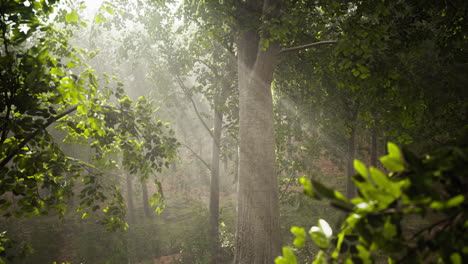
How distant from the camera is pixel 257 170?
4285 millimetres

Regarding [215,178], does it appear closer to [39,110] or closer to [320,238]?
[39,110]

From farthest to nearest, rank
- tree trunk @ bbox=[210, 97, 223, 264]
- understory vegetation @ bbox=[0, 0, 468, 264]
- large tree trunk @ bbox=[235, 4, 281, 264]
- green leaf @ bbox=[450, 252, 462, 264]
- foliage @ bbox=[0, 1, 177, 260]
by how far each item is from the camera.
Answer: tree trunk @ bbox=[210, 97, 223, 264]
large tree trunk @ bbox=[235, 4, 281, 264]
foliage @ bbox=[0, 1, 177, 260]
understory vegetation @ bbox=[0, 0, 468, 264]
green leaf @ bbox=[450, 252, 462, 264]

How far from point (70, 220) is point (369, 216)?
1795 cm

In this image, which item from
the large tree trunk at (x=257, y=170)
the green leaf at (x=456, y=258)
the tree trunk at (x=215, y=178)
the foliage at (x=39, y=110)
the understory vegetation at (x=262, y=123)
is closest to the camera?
the green leaf at (x=456, y=258)

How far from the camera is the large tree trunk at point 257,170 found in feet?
13.8

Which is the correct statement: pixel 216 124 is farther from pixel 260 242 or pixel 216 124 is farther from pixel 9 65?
pixel 9 65

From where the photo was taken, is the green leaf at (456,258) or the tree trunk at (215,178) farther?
the tree trunk at (215,178)

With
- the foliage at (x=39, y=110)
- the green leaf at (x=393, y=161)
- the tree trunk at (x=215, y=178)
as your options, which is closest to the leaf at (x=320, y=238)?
the green leaf at (x=393, y=161)

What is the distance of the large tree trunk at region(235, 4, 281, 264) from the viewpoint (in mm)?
4203

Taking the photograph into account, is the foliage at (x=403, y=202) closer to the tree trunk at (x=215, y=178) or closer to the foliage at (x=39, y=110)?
the foliage at (x=39, y=110)

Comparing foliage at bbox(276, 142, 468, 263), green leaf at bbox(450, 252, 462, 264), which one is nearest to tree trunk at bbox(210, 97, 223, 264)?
foliage at bbox(276, 142, 468, 263)

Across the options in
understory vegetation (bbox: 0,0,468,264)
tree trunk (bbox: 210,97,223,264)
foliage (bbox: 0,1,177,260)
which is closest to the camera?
understory vegetation (bbox: 0,0,468,264)

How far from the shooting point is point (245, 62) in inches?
183

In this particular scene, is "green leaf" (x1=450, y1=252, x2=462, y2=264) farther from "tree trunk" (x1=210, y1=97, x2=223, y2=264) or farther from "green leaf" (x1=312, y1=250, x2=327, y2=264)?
"tree trunk" (x1=210, y1=97, x2=223, y2=264)
